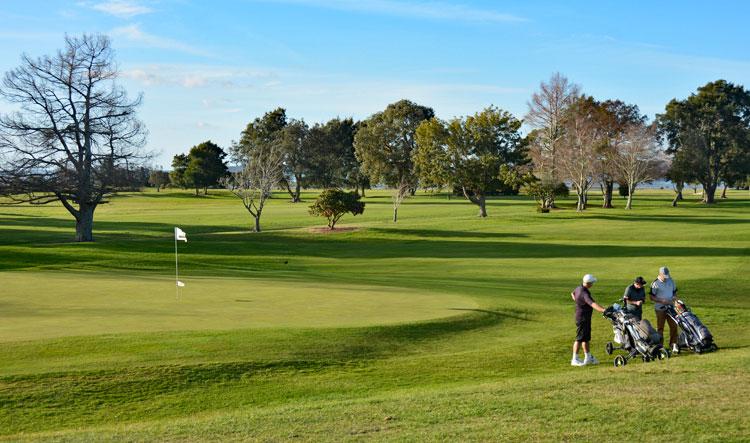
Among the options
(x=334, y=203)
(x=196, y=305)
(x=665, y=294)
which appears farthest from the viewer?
(x=334, y=203)

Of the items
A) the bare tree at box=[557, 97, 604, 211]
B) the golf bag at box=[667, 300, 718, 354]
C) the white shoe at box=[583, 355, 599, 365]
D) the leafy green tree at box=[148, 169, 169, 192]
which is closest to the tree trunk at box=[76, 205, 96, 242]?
the white shoe at box=[583, 355, 599, 365]

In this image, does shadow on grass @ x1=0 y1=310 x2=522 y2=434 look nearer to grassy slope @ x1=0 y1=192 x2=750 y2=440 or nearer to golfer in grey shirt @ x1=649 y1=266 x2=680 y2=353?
grassy slope @ x1=0 y1=192 x2=750 y2=440

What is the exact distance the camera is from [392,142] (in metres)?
124

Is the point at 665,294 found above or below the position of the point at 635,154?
below

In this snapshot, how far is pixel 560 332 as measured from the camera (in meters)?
20.3

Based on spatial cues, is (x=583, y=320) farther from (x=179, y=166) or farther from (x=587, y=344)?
(x=179, y=166)

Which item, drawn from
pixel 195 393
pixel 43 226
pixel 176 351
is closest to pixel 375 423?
pixel 195 393

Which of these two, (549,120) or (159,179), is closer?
(549,120)

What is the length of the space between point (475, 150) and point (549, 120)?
17.7m

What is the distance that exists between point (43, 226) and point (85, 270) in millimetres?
38691

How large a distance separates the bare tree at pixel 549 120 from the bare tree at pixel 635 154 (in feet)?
28.3

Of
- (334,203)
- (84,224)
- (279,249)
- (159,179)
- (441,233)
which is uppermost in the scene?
(159,179)

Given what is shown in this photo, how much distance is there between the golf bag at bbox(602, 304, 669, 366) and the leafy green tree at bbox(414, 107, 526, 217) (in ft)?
196

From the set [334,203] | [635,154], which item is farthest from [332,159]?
[334,203]
